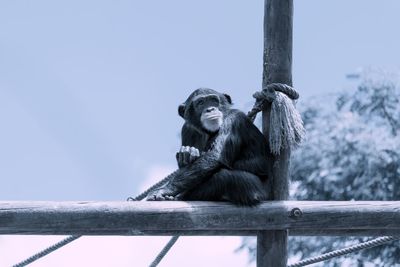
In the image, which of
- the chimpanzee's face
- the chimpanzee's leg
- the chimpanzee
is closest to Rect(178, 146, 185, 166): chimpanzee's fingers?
the chimpanzee

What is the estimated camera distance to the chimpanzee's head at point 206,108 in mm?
4754

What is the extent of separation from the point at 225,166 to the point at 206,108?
430 millimetres

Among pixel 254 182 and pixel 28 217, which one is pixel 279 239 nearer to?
pixel 254 182

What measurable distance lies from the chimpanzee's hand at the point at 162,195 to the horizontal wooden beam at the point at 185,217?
119mm

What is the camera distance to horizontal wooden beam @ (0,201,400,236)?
424cm

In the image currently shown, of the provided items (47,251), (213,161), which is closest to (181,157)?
(213,161)

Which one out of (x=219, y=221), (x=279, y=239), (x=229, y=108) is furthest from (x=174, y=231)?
(x=229, y=108)

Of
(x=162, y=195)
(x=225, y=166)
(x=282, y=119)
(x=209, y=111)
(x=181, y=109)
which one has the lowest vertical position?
(x=162, y=195)

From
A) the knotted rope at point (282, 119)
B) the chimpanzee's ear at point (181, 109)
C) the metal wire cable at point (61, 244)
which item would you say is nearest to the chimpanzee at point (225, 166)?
the knotted rope at point (282, 119)

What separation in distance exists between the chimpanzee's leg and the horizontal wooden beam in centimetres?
5

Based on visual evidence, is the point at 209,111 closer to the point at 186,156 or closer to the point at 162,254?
the point at 186,156

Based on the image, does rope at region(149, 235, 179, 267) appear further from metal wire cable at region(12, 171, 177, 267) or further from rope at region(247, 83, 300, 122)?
rope at region(247, 83, 300, 122)

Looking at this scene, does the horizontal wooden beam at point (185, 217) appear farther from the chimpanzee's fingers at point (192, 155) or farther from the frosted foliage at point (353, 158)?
the frosted foliage at point (353, 158)

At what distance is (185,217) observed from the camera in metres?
4.26
